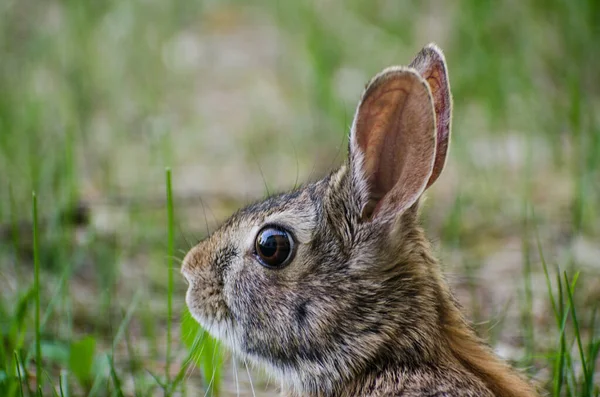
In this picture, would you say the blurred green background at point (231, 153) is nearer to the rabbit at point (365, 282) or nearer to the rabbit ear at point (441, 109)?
the rabbit at point (365, 282)

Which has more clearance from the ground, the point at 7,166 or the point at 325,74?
the point at 325,74

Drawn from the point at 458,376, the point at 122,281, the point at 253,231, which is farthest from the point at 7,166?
the point at 458,376

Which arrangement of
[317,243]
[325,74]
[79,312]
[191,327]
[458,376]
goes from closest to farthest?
[458,376], [317,243], [191,327], [79,312], [325,74]

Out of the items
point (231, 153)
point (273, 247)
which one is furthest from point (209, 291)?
point (231, 153)

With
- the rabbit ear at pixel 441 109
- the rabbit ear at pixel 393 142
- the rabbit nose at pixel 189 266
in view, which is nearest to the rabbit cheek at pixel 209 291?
the rabbit nose at pixel 189 266

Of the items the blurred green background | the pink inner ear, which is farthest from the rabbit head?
the blurred green background

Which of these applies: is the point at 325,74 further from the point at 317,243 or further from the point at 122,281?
the point at 317,243

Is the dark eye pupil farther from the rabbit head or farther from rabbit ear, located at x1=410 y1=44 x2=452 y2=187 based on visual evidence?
rabbit ear, located at x1=410 y1=44 x2=452 y2=187
